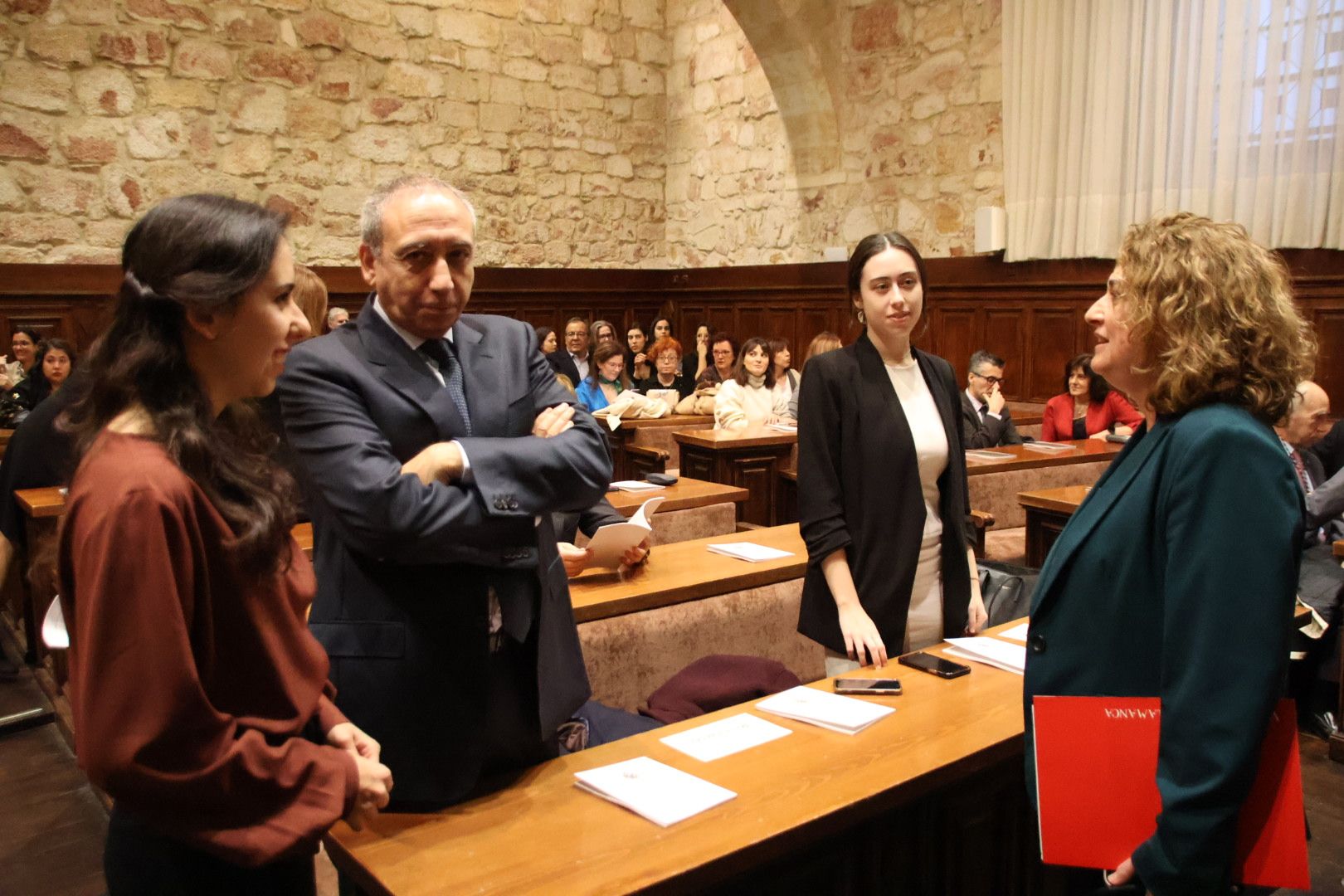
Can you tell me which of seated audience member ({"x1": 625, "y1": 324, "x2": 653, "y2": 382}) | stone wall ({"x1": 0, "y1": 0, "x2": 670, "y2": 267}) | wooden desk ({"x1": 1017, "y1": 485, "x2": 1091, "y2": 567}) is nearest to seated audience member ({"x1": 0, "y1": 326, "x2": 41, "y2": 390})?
stone wall ({"x1": 0, "y1": 0, "x2": 670, "y2": 267})

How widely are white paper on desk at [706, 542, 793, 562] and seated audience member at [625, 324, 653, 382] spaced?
5810mm

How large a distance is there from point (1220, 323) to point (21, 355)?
8655mm

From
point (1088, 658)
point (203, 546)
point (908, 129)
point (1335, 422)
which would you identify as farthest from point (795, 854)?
point (908, 129)

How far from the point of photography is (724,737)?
74.9 inches

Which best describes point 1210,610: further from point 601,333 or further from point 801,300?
point 801,300

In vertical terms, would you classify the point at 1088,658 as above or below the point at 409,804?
above

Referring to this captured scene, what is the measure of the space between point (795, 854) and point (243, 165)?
9007mm

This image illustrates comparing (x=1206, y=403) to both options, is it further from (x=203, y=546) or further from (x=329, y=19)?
(x=329, y=19)

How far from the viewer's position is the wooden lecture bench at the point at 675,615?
284cm

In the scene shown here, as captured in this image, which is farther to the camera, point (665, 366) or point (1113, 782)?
point (665, 366)

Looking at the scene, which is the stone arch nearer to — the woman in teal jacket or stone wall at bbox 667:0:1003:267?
stone wall at bbox 667:0:1003:267

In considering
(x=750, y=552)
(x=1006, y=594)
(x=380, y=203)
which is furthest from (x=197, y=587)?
(x=1006, y=594)

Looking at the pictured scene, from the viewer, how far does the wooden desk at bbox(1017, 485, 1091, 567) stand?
4.38 metres

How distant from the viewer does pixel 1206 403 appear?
131 cm
